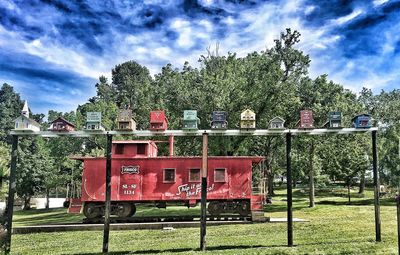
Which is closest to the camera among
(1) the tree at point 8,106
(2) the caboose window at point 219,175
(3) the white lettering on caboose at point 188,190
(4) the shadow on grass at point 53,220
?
Result: (3) the white lettering on caboose at point 188,190

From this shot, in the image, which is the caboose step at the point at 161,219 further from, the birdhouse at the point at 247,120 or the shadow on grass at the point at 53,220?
the birdhouse at the point at 247,120

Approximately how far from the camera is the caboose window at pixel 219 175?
21.4m

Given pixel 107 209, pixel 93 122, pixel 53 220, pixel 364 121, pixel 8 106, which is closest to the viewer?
pixel 107 209

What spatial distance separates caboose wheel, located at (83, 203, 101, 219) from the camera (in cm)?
2128

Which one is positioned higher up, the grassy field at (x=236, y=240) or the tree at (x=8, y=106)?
the tree at (x=8, y=106)

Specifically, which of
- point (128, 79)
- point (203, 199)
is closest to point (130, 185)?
point (203, 199)

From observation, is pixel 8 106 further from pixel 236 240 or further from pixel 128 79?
pixel 236 240

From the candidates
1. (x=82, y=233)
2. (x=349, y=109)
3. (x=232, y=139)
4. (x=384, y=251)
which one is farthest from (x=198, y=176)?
(x=349, y=109)

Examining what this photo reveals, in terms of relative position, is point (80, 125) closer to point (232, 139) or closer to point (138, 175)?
point (232, 139)

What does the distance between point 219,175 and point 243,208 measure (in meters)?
2.21

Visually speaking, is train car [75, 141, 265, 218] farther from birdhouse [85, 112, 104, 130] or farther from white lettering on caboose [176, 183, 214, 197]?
birdhouse [85, 112, 104, 130]

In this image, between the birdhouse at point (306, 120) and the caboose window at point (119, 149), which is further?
the caboose window at point (119, 149)

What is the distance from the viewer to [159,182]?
69.6 ft

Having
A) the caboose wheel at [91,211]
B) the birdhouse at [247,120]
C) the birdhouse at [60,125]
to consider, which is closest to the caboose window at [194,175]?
the caboose wheel at [91,211]
